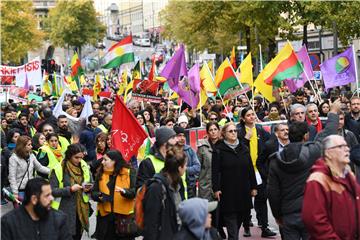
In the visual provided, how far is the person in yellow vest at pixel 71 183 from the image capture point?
958 cm

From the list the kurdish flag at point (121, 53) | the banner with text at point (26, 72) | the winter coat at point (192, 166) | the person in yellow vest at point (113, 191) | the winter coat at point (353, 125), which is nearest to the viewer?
the person in yellow vest at point (113, 191)

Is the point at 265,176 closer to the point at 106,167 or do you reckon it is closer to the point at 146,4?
the point at 106,167

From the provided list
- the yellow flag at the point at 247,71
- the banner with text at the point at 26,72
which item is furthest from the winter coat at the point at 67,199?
the banner with text at the point at 26,72

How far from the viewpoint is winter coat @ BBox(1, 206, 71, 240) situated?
22.1ft

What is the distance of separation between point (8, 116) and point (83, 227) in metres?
8.86

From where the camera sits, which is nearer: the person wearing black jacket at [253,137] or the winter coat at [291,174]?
the winter coat at [291,174]

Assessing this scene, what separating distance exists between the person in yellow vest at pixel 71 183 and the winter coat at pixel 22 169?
135 centimetres

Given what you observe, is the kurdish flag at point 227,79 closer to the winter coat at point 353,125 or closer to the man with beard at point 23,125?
the man with beard at point 23,125

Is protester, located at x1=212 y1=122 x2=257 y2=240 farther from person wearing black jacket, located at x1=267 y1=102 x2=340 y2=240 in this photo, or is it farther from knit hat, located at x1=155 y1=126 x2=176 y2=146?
person wearing black jacket, located at x1=267 y1=102 x2=340 y2=240

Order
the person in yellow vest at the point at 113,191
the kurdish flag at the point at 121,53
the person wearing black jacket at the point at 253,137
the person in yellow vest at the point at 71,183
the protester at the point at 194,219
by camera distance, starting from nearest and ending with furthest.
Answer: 1. the protester at the point at 194,219
2. the person in yellow vest at the point at 113,191
3. the person in yellow vest at the point at 71,183
4. the person wearing black jacket at the point at 253,137
5. the kurdish flag at the point at 121,53

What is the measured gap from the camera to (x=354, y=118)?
11.7 meters

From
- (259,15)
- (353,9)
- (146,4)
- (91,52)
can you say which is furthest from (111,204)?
(146,4)

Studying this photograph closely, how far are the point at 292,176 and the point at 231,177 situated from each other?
1.68 m

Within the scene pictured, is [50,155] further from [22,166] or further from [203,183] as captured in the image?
[203,183]
